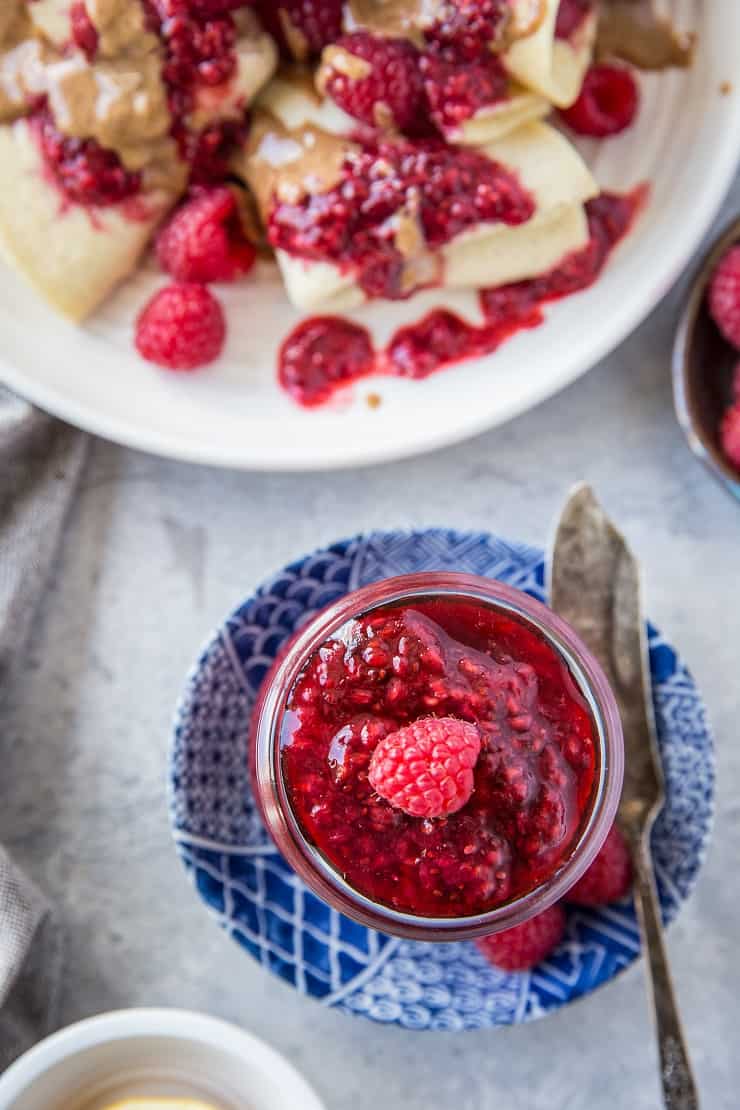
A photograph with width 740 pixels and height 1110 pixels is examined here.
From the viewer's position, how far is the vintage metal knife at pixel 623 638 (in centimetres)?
152

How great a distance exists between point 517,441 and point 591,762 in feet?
2.18

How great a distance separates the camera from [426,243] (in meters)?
1.66

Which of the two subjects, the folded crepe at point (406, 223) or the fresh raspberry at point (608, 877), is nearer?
the fresh raspberry at point (608, 877)

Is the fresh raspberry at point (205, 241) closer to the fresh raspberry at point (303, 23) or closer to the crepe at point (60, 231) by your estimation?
the crepe at point (60, 231)

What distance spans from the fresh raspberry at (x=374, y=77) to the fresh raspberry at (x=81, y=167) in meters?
0.32

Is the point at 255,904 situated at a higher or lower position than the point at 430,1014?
higher

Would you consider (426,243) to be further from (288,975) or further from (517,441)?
(288,975)

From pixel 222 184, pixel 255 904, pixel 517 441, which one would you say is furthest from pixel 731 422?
pixel 255 904

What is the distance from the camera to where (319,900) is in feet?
5.12

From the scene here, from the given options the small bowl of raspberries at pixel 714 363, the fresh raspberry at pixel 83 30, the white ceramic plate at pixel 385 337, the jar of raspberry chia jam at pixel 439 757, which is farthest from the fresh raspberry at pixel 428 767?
the fresh raspberry at pixel 83 30

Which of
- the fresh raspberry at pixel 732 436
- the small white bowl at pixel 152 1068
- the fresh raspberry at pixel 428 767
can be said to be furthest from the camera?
the fresh raspberry at pixel 732 436

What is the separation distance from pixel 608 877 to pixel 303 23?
124 centimetres

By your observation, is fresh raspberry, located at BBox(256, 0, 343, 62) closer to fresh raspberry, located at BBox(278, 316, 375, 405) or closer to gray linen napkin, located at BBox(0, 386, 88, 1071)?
fresh raspberry, located at BBox(278, 316, 375, 405)

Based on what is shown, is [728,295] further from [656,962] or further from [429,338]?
[656,962]
